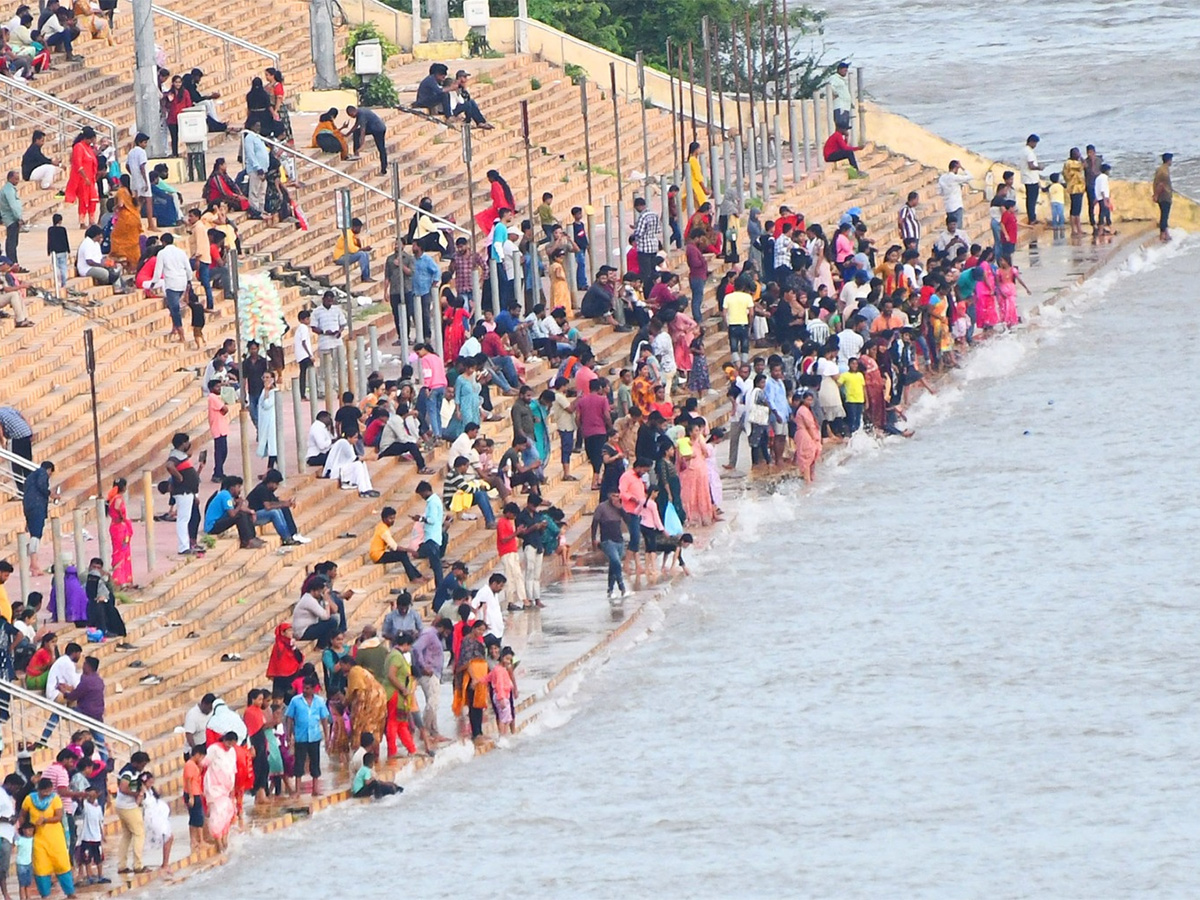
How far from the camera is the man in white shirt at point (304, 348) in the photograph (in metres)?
31.8

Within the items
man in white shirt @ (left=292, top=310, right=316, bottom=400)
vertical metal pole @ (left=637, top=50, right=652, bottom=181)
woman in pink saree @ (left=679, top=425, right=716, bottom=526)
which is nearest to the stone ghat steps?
woman in pink saree @ (left=679, top=425, right=716, bottom=526)

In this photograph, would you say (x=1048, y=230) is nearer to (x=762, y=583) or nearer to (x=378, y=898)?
(x=762, y=583)

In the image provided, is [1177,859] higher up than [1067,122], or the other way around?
[1177,859]

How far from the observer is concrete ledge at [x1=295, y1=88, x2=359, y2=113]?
42281 millimetres

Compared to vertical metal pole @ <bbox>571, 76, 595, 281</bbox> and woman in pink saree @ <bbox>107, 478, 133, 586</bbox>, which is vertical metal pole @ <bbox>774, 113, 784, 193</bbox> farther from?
woman in pink saree @ <bbox>107, 478, 133, 586</bbox>

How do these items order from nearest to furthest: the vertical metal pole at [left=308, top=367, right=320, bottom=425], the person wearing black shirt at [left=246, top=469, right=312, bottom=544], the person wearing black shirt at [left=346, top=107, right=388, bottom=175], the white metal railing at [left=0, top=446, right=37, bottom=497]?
the white metal railing at [left=0, top=446, right=37, bottom=497] < the person wearing black shirt at [left=246, top=469, right=312, bottom=544] < the vertical metal pole at [left=308, top=367, right=320, bottom=425] < the person wearing black shirt at [left=346, top=107, right=388, bottom=175]

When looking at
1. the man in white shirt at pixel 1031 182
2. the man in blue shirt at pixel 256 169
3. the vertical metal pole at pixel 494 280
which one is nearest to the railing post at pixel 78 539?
the vertical metal pole at pixel 494 280

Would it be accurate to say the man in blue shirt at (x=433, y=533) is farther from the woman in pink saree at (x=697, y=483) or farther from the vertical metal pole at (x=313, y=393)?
the vertical metal pole at (x=313, y=393)

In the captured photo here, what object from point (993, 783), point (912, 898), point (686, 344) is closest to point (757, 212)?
point (686, 344)

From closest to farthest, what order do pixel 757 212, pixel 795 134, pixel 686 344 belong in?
pixel 686 344, pixel 757 212, pixel 795 134

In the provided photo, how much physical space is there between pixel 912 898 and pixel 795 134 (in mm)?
23146

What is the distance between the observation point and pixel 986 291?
3719 centimetres

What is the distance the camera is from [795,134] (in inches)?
1704

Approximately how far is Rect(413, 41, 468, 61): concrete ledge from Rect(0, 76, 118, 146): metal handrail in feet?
28.9
